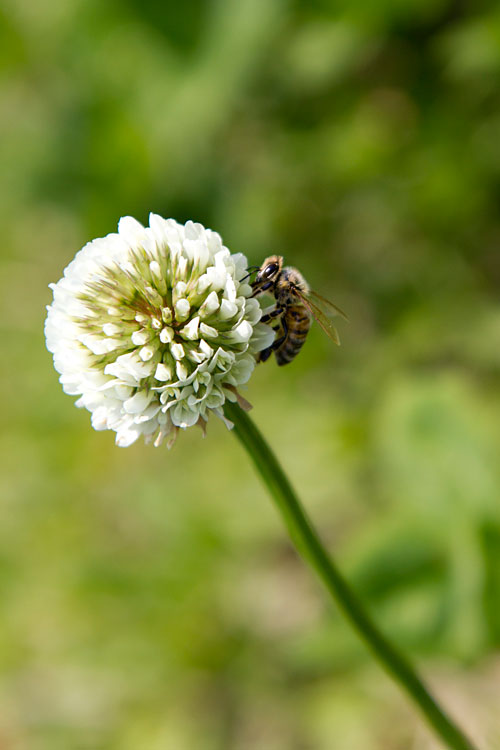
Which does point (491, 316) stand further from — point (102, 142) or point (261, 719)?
point (102, 142)

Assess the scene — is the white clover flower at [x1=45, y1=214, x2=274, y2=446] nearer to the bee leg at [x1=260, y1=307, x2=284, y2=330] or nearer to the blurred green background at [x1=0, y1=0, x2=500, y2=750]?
the bee leg at [x1=260, y1=307, x2=284, y2=330]

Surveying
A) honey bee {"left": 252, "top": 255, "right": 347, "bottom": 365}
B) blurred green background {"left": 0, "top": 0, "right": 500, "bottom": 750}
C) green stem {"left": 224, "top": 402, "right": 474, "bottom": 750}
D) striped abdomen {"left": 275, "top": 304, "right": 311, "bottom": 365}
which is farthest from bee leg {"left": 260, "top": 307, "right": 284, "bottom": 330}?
blurred green background {"left": 0, "top": 0, "right": 500, "bottom": 750}

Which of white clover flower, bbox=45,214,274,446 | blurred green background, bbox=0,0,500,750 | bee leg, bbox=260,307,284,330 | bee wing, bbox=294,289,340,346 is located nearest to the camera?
white clover flower, bbox=45,214,274,446

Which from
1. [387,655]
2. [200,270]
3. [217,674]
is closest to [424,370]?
[217,674]

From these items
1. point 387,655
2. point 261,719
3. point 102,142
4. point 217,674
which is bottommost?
point 387,655

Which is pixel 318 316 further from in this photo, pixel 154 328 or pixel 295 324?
pixel 154 328

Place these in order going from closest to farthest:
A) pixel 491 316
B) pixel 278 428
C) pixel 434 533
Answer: pixel 434 533 < pixel 491 316 < pixel 278 428

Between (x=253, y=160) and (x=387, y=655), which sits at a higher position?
(x=253, y=160)

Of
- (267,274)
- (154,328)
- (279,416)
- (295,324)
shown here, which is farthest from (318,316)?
(279,416)
